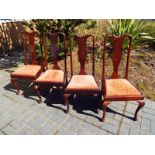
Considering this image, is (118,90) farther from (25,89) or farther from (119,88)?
(25,89)

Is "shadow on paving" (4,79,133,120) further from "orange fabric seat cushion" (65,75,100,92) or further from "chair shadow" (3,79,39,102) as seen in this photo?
"orange fabric seat cushion" (65,75,100,92)

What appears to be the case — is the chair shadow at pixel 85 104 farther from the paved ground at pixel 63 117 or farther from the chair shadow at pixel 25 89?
the chair shadow at pixel 25 89

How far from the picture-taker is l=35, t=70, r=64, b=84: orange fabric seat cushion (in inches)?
133

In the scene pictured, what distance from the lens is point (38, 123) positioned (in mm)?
3117

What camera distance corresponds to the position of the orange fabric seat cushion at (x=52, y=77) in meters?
Answer: 3.37

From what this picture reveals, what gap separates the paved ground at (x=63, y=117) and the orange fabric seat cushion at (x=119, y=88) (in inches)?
21.9

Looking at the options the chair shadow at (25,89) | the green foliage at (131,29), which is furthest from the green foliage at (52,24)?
the chair shadow at (25,89)

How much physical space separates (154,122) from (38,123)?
203 cm

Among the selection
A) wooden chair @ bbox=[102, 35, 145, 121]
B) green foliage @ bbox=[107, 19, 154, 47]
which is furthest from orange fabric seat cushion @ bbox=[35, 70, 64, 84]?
green foliage @ bbox=[107, 19, 154, 47]

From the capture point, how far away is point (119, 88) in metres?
3.04

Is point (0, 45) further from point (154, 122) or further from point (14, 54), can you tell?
point (154, 122)

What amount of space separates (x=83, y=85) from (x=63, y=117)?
698mm

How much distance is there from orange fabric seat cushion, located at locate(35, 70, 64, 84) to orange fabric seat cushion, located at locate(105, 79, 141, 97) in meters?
0.89
